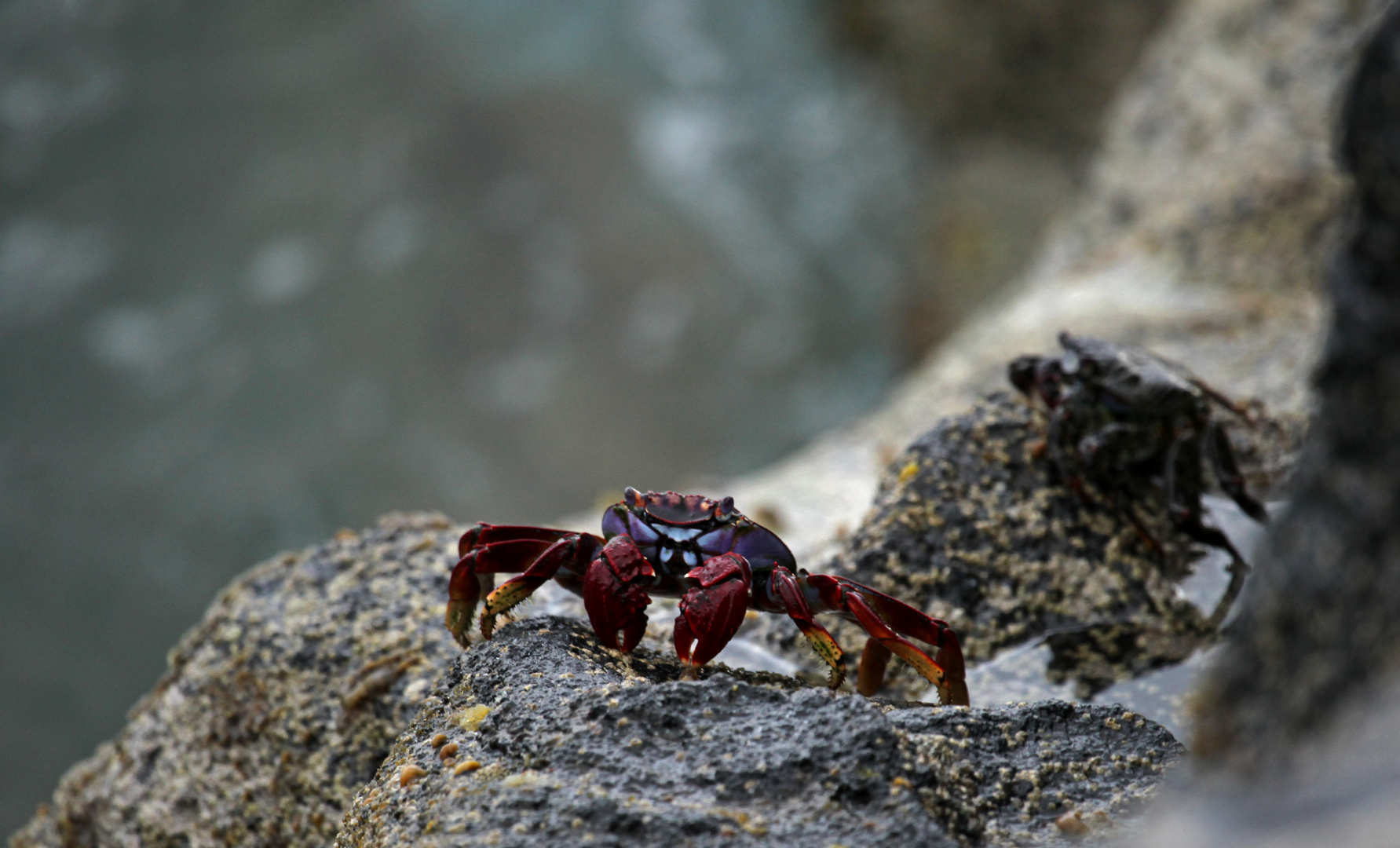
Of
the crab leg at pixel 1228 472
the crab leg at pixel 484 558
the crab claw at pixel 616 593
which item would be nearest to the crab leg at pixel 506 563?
the crab leg at pixel 484 558

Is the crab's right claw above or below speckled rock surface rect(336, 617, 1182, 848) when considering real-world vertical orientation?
above

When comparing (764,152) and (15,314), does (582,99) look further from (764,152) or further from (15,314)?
(15,314)

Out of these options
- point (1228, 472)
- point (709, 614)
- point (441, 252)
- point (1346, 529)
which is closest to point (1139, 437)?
point (1228, 472)

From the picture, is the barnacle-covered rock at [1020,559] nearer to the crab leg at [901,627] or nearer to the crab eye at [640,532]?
the crab leg at [901,627]

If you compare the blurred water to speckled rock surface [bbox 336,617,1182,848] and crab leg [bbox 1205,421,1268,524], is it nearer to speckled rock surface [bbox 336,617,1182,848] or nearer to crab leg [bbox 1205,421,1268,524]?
speckled rock surface [bbox 336,617,1182,848]

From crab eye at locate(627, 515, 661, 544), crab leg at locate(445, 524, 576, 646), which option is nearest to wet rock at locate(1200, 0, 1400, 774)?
crab eye at locate(627, 515, 661, 544)

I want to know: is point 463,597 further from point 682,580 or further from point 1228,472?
point 1228,472
